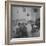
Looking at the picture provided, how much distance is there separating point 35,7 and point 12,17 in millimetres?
359

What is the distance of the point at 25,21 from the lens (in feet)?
4.03

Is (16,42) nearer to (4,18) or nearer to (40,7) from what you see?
(4,18)

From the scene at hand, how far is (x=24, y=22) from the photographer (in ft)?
4.02

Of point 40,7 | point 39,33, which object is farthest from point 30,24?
point 40,7

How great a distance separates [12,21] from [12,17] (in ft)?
0.18

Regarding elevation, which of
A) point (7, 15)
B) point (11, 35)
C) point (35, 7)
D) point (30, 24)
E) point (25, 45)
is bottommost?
point (25, 45)

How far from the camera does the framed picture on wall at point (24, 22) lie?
1199 mm

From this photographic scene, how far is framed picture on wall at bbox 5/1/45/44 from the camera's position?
1.20 meters

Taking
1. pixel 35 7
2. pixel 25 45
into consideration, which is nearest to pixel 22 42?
pixel 25 45

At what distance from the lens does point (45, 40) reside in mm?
1257

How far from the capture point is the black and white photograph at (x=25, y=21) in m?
1.21

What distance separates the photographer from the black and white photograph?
1.21 metres

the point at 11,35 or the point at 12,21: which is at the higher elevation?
the point at 12,21

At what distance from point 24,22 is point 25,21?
20 millimetres
